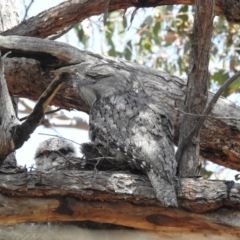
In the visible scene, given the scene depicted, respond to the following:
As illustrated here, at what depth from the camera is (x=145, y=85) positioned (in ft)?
13.5

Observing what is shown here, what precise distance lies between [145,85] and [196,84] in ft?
2.20

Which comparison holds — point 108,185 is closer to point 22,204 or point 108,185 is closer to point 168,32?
point 22,204

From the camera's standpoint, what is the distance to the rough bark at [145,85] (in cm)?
405

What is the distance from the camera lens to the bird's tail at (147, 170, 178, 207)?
120 inches

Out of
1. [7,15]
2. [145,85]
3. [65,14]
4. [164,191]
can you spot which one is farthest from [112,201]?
[7,15]

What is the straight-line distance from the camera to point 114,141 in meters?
3.45

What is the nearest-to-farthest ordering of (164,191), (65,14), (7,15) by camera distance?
1. (164,191)
2. (65,14)
3. (7,15)

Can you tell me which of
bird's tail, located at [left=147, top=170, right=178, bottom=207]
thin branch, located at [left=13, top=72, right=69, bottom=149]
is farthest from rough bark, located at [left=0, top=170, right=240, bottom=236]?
thin branch, located at [left=13, top=72, right=69, bottom=149]

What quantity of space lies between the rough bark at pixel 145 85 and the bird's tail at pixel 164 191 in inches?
37.1

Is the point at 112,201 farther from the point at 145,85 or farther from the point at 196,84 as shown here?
the point at 145,85

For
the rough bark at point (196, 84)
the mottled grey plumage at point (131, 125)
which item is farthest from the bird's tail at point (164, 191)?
the rough bark at point (196, 84)

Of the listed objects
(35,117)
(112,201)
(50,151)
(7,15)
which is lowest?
(50,151)

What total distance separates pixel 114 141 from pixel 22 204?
1.89 ft

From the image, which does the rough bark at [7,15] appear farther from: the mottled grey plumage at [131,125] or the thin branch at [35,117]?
the thin branch at [35,117]
